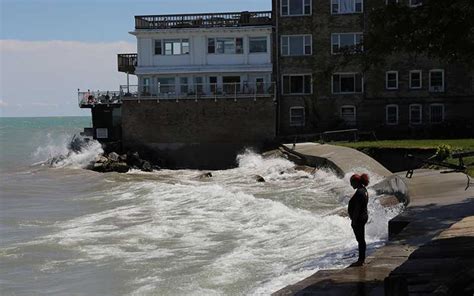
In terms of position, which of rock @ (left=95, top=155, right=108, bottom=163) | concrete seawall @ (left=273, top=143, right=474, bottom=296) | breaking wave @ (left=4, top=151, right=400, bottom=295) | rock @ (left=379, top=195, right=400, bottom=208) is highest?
concrete seawall @ (left=273, top=143, right=474, bottom=296)

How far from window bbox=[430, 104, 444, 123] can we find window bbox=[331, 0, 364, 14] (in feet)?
29.5

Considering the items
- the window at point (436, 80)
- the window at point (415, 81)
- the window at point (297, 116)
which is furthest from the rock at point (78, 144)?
the window at point (436, 80)

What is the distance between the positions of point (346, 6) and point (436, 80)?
862cm

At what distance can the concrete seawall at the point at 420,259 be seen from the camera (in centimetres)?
623

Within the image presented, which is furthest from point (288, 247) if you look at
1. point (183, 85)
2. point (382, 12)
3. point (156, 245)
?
point (183, 85)

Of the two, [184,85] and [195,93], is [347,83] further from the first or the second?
[184,85]

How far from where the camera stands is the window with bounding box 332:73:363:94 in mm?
49438

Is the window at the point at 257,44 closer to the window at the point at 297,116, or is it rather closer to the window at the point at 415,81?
the window at the point at 297,116

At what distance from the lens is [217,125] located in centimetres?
4662

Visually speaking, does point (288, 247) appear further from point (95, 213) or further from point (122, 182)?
point (122, 182)

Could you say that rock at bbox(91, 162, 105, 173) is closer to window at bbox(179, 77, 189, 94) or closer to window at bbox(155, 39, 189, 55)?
window at bbox(179, 77, 189, 94)

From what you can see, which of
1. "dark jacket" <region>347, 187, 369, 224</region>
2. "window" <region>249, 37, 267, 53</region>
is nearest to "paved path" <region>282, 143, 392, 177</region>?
"window" <region>249, 37, 267, 53</region>

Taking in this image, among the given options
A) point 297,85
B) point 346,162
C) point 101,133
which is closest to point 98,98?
point 101,133

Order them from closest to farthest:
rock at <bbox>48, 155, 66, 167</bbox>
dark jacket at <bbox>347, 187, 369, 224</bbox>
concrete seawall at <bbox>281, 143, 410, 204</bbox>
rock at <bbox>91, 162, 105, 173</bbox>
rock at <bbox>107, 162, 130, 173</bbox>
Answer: dark jacket at <bbox>347, 187, 369, 224</bbox> → concrete seawall at <bbox>281, 143, 410, 204</bbox> → rock at <bbox>107, 162, 130, 173</bbox> → rock at <bbox>91, 162, 105, 173</bbox> → rock at <bbox>48, 155, 66, 167</bbox>
